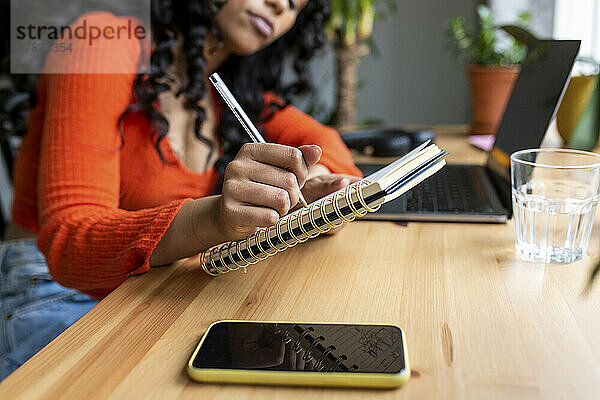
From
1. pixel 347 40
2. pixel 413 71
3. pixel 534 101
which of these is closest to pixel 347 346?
pixel 534 101

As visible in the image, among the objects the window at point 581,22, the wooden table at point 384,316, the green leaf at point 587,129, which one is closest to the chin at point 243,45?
the wooden table at point 384,316

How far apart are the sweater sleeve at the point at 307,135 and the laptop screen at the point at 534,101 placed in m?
0.26

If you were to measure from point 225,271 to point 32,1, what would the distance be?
0.93 m

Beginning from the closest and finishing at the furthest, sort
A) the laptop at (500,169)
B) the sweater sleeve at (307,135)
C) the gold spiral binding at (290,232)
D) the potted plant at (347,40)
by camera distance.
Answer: the gold spiral binding at (290,232) < the laptop at (500,169) < the sweater sleeve at (307,135) < the potted plant at (347,40)

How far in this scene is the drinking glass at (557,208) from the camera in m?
0.65

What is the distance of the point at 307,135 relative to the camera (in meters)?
1.08

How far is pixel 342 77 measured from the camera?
1788mm

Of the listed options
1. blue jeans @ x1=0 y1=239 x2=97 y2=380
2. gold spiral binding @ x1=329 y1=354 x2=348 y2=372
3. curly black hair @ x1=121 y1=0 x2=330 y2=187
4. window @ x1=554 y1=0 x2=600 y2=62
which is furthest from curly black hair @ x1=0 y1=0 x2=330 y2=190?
window @ x1=554 y1=0 x2=600 y2=62

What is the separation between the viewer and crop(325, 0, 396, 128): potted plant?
1688 millimetres

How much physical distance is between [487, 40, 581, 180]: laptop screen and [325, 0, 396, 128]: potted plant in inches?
26.2

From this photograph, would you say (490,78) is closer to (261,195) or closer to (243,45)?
(243,45)

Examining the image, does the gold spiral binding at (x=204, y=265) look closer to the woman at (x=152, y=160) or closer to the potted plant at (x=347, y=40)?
the woman at (x=152, y=160)

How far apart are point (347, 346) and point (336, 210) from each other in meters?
0.13

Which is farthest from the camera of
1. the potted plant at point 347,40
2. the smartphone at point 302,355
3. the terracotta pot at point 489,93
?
the potted plant at point 347,40
